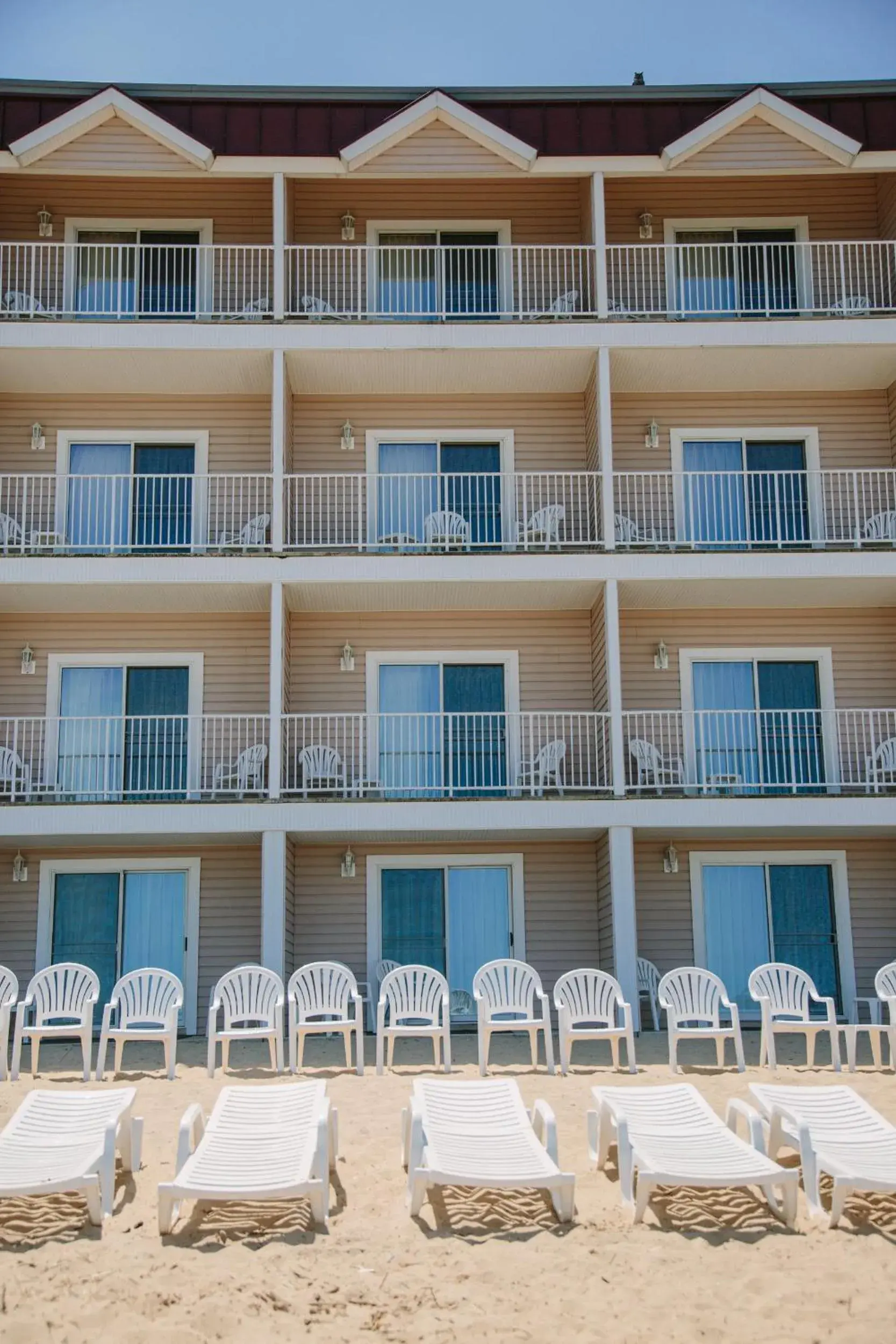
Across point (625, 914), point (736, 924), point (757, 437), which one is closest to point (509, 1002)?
point (625, 914)

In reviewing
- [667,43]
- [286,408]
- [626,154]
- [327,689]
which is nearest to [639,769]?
[327,689]

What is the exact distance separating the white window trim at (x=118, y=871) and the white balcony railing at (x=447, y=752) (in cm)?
179

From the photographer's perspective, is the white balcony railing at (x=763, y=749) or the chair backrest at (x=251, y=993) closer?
the chair backrest at (x=251, y=993)

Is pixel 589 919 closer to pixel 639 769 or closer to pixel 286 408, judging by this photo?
pixel 639 769

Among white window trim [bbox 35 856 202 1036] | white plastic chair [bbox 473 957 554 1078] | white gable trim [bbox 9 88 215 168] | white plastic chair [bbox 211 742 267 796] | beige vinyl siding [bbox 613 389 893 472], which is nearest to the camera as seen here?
white plastic chair [bbox 473 957 554 1078]

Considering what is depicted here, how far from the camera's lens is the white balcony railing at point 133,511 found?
18.4 meters

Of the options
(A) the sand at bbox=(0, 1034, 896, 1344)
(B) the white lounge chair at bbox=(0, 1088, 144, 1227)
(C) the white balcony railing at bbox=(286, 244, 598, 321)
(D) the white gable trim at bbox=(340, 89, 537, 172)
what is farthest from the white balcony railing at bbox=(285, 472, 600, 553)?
(A) the sand at bbox=(0, 1034, 896, 1344)

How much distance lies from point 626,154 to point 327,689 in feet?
27.2

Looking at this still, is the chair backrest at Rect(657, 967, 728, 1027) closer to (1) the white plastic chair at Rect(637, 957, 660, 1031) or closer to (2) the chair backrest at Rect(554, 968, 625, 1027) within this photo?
(2) the chair backrest at Rect(554, 968, 625, 1027)

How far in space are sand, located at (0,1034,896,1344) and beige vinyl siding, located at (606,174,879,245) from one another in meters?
14.2

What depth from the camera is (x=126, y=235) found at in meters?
19.5

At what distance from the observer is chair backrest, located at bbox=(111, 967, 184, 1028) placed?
13789 mm

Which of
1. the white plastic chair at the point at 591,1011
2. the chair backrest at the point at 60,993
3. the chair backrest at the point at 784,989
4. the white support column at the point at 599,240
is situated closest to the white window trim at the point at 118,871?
the chair backrest at the point at 60,993

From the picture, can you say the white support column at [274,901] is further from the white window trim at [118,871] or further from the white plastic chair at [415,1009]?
the white window trim at [118,871]
